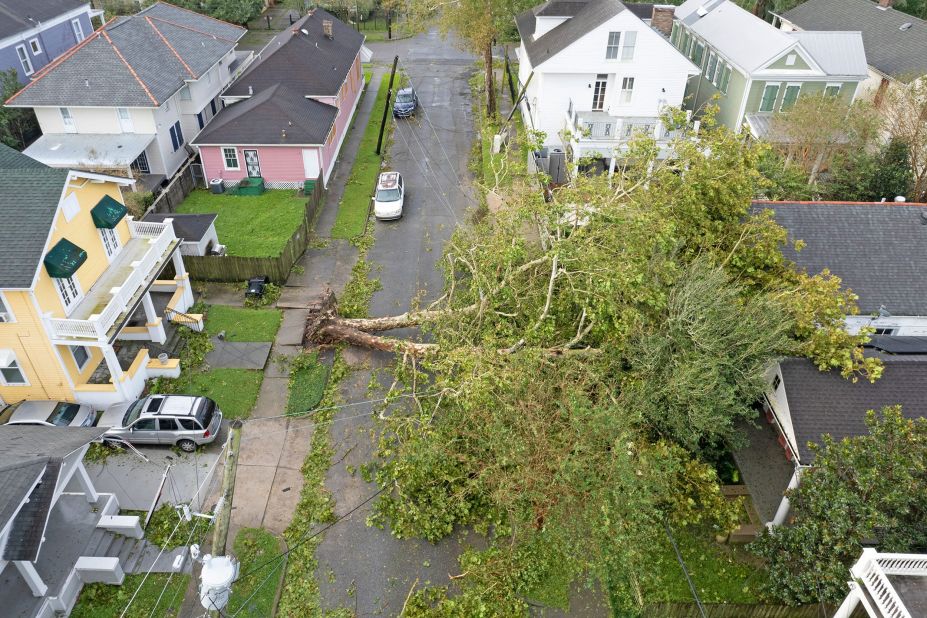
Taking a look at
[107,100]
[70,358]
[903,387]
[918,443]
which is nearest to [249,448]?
[70,358]

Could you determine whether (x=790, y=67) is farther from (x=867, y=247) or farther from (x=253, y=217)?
(x=253, y=217)

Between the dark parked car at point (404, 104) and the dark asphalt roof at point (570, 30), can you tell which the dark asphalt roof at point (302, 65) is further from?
the dark asphalt roof at point (570, 30)

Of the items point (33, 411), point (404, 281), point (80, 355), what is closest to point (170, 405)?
point (80, 355)

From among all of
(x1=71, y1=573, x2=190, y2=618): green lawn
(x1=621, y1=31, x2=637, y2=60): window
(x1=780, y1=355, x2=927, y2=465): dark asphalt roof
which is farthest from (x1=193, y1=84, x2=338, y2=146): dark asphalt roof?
(x1=780, y1=355, x2=927, y2=465): dark asphalt roof

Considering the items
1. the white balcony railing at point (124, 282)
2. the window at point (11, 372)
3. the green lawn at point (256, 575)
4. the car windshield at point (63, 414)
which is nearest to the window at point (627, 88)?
the white balcony railing at point (124, 282)

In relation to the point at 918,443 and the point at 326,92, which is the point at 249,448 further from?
the point at 326,92

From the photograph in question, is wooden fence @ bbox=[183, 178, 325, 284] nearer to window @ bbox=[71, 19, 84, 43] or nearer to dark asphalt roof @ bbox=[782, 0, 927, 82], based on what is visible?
window @ bbox=[71, 19, 84, 43]
